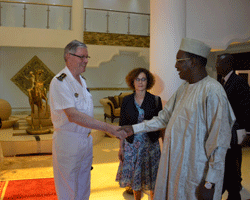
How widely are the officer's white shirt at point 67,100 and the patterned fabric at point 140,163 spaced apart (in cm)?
78

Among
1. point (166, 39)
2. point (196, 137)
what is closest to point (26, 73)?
point (166, 39)

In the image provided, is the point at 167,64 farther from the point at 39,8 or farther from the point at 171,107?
the point at 39,8

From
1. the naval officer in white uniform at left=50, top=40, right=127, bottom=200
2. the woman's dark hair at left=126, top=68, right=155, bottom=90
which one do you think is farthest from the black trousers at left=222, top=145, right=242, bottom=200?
the naval officer in white uniform at left=50, top=40, right=127, bottom=200

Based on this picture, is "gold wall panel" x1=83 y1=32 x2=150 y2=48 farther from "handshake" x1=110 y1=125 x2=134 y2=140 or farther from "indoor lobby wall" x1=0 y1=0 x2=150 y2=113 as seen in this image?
"handshake" x1=110 y1=125 x2=134 y2=140

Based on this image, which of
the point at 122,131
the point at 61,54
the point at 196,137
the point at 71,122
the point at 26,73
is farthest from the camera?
the point at 61,54

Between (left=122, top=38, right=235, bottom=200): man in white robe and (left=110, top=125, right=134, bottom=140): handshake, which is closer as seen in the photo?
(left=122, top=38, right=235, bottom=200): man in white robe

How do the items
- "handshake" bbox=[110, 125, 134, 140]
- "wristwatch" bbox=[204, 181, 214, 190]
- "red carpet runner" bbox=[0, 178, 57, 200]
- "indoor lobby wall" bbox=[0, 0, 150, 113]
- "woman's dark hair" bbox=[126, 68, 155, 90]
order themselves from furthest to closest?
"indoor lobby wall" bbox=[0, 0, 150, 113] < "red carpet runner" bbox=[0, 178, 57, 200] < "woman's dark hair" bbox=[126, 68, 155, 90] < "handshake" bbox=[110, 125, 134, 140] < "wristwatch" bbox=[204, 181, 214, 190]

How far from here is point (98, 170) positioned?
456 cm

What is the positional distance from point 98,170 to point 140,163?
1925mm

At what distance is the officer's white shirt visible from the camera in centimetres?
207

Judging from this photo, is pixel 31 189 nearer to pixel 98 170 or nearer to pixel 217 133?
pixel 98 170

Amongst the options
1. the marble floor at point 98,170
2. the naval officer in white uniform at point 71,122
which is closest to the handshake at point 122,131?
the naval officer in white uniform at point 71,122

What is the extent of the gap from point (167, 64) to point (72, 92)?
1.53 meters

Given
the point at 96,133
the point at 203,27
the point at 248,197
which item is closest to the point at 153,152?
the point at 248,197
